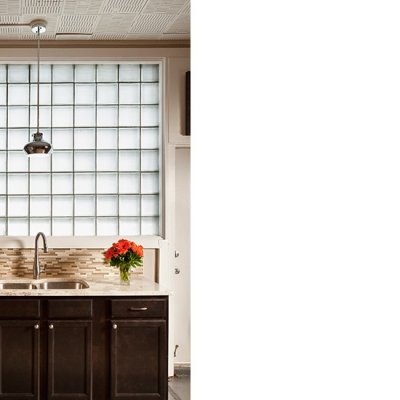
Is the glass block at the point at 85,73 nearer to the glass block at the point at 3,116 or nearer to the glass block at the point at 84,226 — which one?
the glass block at the point at 3,116

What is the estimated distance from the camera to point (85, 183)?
5855 mm

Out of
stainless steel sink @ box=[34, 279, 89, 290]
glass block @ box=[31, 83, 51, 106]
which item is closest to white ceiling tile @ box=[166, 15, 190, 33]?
glass block @ box=[31, 83, 51, 106]

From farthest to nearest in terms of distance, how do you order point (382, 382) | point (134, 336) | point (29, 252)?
1. point (29, 252)
2. point (134, 336)
3. point (382, 382)

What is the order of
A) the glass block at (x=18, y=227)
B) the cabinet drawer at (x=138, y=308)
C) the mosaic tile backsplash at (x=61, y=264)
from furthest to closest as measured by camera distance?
the glass block at (x=18, y=227) < the mosaic tile backsplash at (x=61, y=264) < the cabinet drawer at (x=138, y=308)

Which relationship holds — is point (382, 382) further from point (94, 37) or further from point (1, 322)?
point (94, 37)

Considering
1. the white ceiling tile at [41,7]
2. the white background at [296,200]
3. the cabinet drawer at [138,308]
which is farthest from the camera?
the white ceiling tile at [41,7]

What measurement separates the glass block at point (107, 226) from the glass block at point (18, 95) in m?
1.28

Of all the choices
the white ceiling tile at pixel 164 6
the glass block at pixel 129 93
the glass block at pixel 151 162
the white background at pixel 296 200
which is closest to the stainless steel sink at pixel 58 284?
the glass block at pixel 151 162

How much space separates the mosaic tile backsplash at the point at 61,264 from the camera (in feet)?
18.0

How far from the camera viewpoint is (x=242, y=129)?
5.0 inches

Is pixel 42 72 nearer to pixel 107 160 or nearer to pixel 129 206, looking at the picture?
pixel 107 160

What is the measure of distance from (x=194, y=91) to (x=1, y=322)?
4.48 metres

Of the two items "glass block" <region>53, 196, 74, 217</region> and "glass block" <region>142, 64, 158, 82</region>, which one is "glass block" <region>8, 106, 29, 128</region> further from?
"glass block" <region>142, 64, 158, 82</region>

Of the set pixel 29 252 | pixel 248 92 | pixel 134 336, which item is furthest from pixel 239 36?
pixel 29 252
